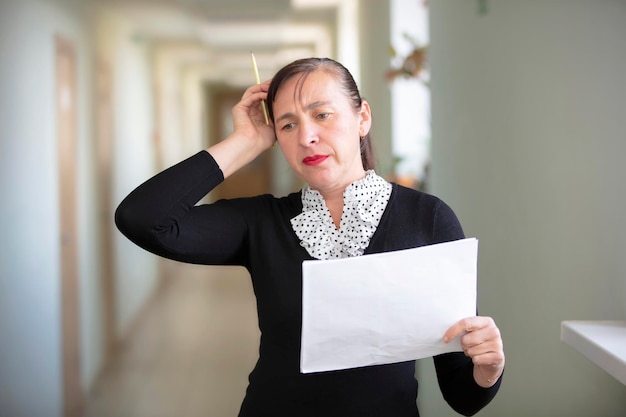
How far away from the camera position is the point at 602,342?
1107 mm

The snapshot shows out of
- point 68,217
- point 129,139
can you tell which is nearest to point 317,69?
point 68,217

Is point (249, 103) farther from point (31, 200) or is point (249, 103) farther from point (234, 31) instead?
point (234, 31)

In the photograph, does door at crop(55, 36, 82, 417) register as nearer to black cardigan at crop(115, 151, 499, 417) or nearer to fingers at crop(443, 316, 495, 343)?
black cardigan at crop(115, 151, 499, 417)

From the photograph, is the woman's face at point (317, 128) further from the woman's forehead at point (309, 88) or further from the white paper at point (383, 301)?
the white paper at point (383, 301)

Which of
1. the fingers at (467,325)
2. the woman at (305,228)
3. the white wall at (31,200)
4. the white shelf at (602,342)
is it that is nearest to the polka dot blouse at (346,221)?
the woman at (305,228)

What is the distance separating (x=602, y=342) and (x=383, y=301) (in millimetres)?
487

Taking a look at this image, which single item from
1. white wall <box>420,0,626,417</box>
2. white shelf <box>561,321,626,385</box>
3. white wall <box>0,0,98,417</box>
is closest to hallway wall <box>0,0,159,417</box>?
white wall <box>0,0,98,417</box>

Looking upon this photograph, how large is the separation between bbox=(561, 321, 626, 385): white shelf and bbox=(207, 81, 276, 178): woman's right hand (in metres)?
0.69

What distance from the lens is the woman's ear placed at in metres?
1.14

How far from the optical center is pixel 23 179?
2.14 m

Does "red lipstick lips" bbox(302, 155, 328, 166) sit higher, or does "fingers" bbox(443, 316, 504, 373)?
"red lipstick lips" bbox(302, 155, 328, 166)

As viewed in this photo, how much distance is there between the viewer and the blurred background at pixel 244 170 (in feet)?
4.56

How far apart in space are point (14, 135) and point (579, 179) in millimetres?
1762

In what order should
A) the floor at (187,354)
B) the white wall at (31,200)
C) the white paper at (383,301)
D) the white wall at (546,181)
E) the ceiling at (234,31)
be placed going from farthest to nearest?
1. the ceiling at (234,31)
2. the floor at (187,354)
3. the white wall at (31,200)
4. the white wall at (546,181)
5. the white paper at (383,301)
